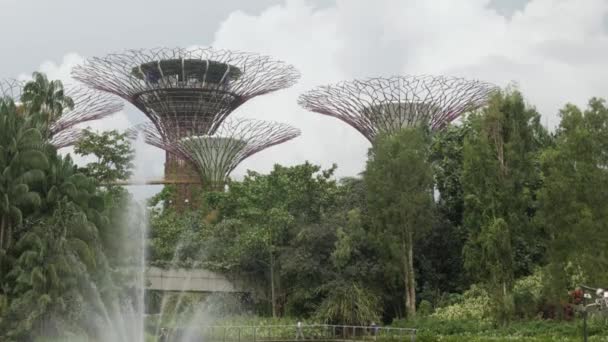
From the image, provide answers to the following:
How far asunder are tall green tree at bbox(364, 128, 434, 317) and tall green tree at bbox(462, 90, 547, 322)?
8.62 ft

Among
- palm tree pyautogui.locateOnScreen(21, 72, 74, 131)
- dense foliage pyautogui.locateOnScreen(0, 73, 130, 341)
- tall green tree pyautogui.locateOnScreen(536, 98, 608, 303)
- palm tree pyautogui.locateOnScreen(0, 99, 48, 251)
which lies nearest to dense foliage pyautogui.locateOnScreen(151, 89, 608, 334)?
tall green tree pyautogui.locateOnScreen(536, 98, 608, 303)

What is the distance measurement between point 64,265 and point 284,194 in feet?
41.6

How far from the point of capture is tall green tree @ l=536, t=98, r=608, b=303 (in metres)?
22.8

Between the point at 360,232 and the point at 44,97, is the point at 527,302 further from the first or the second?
the point at 44,97

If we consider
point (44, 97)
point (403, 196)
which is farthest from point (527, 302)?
point (44, 97)

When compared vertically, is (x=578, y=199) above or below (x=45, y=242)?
above

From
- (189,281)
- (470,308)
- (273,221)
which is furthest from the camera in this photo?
(189,281)

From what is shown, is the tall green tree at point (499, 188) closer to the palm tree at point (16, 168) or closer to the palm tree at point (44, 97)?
the palm tree at point (16, 168)

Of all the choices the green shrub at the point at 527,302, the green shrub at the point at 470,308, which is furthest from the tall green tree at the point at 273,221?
the green shrub at the point at 527,302

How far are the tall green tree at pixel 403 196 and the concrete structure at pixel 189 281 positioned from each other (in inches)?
322

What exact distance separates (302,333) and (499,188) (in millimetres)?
8862

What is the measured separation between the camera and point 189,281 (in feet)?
114

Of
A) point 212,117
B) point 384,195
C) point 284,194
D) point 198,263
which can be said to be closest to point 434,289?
point 384,195

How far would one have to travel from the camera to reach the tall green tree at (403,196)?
29938 mm
